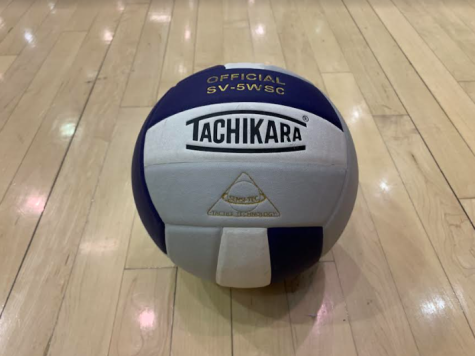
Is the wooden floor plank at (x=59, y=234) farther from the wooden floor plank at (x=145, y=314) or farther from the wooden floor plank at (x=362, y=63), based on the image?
the wooden floor plank at (x=362, y=63)

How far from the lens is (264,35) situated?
2299 mm

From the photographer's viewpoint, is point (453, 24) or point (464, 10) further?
point (464, 10)

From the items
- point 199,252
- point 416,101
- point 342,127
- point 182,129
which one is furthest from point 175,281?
point 416,101

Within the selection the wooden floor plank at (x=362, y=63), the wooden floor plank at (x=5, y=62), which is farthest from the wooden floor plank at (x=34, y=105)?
the wooden floor plank at (x=362, y=63)

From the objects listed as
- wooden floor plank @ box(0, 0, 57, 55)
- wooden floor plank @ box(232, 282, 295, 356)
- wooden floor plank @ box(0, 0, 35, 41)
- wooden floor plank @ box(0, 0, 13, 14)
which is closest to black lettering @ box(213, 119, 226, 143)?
wooden floor plank @ box(232, 282, 295, 356)

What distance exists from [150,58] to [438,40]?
1559mm

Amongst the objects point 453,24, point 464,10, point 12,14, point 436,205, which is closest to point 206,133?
point 436,205

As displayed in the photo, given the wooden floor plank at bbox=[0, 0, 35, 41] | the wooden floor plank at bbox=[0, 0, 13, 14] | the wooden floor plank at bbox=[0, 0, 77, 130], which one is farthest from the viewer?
the wooden floor plank at bbox=[0, 0, 13, 14]

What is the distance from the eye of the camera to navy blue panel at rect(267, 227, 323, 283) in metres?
0.92

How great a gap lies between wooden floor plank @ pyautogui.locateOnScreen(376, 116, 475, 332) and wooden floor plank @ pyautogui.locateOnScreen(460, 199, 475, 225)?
0.02 meters

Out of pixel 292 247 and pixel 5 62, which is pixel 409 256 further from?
pixel 5 62

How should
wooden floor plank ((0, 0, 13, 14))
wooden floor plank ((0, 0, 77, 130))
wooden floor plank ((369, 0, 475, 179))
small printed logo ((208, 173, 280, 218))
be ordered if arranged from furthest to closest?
wooden floor plank ((0, 0, 13, 14)) < wooden floor plank ((0, 0, 77, 130)) < wooden floor plank ((369, 0, 475, 179)) < small printed logo ((208, 173, 280, 218))

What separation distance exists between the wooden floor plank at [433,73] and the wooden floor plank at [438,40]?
36 millimetres

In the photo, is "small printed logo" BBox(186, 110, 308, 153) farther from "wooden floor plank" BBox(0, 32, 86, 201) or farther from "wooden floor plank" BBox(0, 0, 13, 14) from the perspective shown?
"wooden floor plank" BBox(0, 0, 13, 14)
